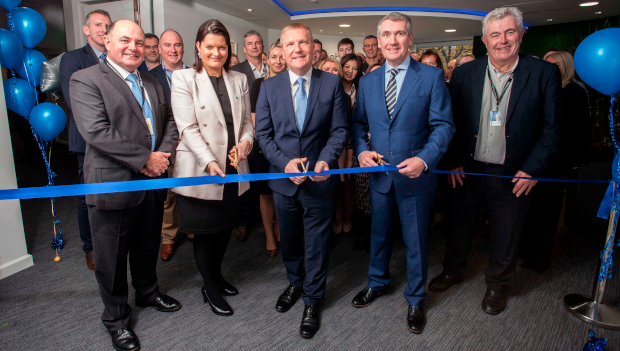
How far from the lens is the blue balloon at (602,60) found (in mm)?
2090

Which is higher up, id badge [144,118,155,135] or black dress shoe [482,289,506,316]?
id badge [144,118,155,135]

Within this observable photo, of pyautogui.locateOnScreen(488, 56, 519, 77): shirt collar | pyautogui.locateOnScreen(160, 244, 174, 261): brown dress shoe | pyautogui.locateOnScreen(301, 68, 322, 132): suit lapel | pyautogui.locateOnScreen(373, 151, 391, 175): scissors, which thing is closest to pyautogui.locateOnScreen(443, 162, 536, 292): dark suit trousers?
pyautogui.locateOnScreen(488, 56, 519, 77): shirt collar

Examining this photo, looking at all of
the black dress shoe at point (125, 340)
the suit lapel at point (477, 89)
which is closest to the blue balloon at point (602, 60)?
the suit lapel at point (477, 89)

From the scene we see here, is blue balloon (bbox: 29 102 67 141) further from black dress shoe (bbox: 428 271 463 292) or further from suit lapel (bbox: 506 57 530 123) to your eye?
suit lapel (bbox: 506 57 530 123)

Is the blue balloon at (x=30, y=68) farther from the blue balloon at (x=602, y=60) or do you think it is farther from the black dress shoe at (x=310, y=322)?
the blue balloon at (x=602, y=60)

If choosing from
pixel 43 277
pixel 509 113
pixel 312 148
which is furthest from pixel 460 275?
pixel 43 277

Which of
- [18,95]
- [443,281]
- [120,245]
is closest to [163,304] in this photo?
[120,245]

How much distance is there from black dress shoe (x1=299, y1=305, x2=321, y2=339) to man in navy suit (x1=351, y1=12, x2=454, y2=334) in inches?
22.3

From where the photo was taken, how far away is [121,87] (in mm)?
1944

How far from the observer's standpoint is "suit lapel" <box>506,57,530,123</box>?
2225 millimetres

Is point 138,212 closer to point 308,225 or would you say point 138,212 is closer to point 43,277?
point 308,225

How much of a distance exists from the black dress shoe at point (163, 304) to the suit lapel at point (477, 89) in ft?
7.77

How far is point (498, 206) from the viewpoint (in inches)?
95.3

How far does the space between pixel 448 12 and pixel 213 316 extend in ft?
29.1
